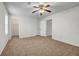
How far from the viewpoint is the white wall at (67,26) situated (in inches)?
175

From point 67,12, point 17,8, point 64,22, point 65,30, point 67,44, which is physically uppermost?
point 17,8

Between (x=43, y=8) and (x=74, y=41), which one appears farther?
(x=74, y=41)

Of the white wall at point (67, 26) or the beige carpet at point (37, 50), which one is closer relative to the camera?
the beige carpet at point (37, 50)

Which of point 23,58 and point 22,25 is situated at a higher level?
point 23,58

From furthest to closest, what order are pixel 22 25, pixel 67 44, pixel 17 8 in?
pixel 22 25 < pixel 67 44 < pixel 17 8

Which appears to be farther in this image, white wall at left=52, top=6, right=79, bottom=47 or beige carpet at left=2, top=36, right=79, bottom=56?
white wall at left=52, top=6, right=79, bottom=47

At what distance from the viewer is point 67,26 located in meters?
4.86

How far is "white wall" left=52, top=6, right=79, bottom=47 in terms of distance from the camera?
4.44 meters

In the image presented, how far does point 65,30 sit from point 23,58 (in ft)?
12.8

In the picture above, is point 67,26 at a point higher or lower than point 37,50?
higher

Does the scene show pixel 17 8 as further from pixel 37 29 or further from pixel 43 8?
pixel 37 29

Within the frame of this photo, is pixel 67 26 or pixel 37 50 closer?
pixel 37 50

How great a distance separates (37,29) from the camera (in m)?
5.02

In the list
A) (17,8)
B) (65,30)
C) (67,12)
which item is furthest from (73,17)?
(17,8)
